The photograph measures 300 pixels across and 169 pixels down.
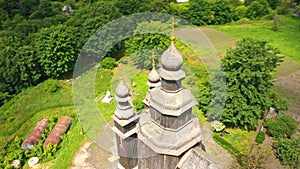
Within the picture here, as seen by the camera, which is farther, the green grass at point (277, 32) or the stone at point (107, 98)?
the green grass at point (277, 32)

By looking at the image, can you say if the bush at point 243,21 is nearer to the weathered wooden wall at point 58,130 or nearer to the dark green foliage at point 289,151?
the dark green foliage at point 289,151

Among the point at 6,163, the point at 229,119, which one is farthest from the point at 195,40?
the point at 6,163

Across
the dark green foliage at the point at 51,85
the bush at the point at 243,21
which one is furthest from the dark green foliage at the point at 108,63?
the bush at the point at 243,21

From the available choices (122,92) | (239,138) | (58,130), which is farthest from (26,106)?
(239,138)

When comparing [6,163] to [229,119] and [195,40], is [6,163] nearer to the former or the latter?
[229,119]

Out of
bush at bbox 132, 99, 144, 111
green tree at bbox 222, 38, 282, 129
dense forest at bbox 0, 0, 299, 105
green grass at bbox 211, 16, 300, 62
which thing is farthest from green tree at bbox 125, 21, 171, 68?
green grass at bbox 211, 16, 300, 62

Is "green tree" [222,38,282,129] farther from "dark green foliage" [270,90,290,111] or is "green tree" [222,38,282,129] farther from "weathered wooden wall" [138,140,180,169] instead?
"weathered wooden wall" [138,140,180,169]

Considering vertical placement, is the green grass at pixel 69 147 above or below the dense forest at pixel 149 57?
below
